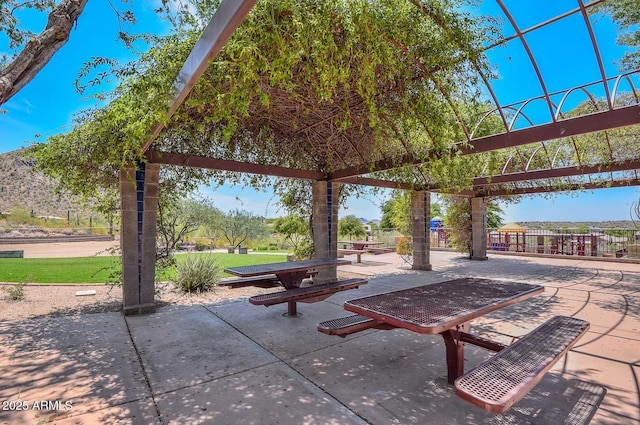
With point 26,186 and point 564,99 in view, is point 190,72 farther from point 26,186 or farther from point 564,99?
point 26,186

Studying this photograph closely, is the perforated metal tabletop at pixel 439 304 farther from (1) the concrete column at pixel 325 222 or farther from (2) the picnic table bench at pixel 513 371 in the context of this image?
(1) the concrete column at pixel 325 222

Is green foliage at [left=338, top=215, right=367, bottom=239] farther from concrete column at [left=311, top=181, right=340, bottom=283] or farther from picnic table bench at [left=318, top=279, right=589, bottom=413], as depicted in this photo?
picnic table bench at [left=318, top=279, right=589, bottom=413]

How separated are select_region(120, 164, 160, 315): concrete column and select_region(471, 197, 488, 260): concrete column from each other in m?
11.2

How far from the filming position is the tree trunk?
2.17 meters

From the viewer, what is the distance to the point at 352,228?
17.6 metres

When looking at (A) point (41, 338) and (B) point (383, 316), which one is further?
(A) point (41, 338)

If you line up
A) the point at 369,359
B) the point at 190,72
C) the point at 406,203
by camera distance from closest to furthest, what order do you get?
the point at 190,72, the point at 369,359, the point at 406,203

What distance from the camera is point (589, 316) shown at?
15.7 ft

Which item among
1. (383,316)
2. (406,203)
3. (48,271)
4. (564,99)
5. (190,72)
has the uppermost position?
(564,99)

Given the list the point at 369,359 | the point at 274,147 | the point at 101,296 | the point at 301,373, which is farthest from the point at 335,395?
the point at 101,296

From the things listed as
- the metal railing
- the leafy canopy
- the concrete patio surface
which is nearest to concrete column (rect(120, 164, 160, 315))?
the concrete patio surface

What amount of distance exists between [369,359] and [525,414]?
1380 mm

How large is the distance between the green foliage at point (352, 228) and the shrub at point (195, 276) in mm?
11419

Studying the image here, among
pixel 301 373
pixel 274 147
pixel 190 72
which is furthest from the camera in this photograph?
pixel 274 147
